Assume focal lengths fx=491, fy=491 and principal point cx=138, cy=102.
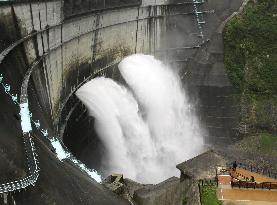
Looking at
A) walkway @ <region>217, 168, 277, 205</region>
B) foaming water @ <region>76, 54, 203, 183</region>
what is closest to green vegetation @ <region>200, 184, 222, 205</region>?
walkway @ <region>217, 168, 277, 205</region>

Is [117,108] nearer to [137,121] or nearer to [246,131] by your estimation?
[137,121]

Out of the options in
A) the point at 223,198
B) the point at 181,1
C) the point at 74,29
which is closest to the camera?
the point at 223,198

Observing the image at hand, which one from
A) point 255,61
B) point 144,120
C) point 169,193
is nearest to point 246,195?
point 169,193

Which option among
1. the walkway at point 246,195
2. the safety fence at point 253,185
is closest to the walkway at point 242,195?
the walkway at point 246,195

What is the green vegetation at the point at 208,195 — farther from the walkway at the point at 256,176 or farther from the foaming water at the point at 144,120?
the foaming water at the point at 144,120

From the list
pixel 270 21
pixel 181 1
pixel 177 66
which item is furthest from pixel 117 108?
pixel 270 21

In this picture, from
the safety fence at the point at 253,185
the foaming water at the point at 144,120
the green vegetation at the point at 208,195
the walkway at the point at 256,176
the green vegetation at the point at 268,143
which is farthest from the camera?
the green vegetation at the point at 268,143

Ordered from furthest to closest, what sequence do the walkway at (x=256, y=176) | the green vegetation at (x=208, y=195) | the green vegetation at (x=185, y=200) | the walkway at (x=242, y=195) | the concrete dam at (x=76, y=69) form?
the walkway at (x=256, y=176) < the green vegetation at (x=185, y=200) < the walkway at (x=242, y=195) < the green vegetation at (x=208, y=195) < the concrete dam at (x=76, y=69)
